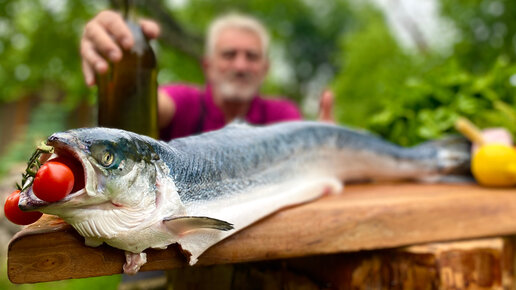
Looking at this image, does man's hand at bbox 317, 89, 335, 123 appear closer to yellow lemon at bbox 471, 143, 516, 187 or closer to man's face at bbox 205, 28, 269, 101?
man's face at bbox 205, 28, 269, 101

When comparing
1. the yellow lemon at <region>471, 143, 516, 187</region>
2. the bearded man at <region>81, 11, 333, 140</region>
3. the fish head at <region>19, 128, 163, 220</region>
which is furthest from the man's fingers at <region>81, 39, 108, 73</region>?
the yellow lemon at <region>471, 143, 516, 187</region>

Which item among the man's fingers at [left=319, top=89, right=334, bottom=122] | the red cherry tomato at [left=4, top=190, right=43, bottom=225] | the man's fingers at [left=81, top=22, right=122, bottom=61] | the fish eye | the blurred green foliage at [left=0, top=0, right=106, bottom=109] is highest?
the blurred green foliage at [left=0, top=0, right=106, bottom=109]

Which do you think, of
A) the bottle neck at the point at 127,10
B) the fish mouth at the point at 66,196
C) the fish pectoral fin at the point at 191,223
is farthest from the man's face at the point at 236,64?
the fish mouth at the point at 66,196

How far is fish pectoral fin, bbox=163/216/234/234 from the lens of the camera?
70 cm

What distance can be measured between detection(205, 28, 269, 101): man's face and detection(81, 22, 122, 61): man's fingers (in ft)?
4.36

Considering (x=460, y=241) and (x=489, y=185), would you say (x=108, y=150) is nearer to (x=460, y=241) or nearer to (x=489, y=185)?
(x=460, y=241)

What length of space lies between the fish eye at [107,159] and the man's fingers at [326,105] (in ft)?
4.95

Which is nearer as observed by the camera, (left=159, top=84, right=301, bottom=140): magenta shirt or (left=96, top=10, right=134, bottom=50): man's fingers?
(left=96, top=10, right=134, bottom=50): man's fingers

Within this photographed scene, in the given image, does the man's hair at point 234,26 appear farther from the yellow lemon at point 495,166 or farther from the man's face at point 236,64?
the yellow lemon at point 495,166

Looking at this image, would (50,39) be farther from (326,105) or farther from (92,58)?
(92,58)

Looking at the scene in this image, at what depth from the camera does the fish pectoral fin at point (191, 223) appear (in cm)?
70

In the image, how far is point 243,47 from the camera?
2.42m

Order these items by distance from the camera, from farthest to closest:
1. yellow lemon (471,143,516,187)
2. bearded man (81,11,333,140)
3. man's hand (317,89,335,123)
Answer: bearded man (81,11,333,140) < man's hand (317,89,335,123) < yellow lemon (471,143,516,187)

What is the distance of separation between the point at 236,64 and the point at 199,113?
1.12 feet
